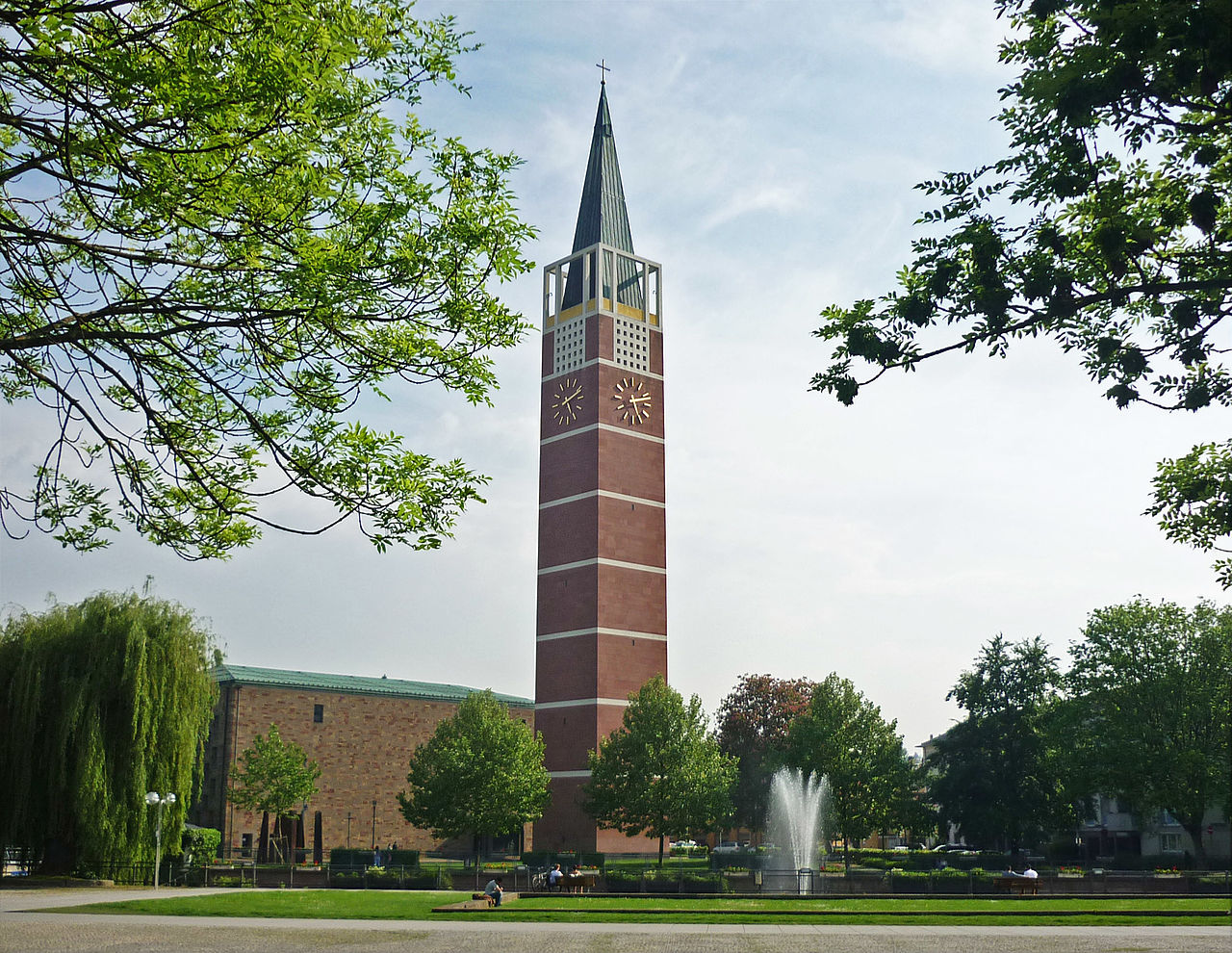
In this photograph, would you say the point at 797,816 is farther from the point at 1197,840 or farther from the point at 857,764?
the point at 1197,840

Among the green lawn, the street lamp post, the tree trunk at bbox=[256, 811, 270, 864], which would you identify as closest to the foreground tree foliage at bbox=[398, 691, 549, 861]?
the tree trunk at bbox=[256, 811, 270, 864]

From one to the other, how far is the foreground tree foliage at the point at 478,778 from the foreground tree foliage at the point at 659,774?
2890 mm

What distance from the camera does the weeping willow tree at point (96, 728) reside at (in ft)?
107

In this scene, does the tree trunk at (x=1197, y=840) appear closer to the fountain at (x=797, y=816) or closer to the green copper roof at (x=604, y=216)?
the fountain at (x=797, y=816)

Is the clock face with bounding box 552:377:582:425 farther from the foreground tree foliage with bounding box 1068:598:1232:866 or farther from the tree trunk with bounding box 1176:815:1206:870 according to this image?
the tree trunk with bounding box 1176:815:1206:870

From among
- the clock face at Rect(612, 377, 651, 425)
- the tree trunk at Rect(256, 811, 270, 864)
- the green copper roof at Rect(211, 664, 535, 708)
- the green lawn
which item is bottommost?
the tree trunk at Rect(256, 811, 270, 864)

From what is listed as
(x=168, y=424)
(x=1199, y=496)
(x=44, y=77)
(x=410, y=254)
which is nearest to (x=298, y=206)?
(x=410, y=254)

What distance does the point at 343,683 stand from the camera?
7338cm

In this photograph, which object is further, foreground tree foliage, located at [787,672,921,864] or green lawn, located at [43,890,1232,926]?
foreground tree foliage, located at [787,672,921,864]

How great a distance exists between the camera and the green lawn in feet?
76.8

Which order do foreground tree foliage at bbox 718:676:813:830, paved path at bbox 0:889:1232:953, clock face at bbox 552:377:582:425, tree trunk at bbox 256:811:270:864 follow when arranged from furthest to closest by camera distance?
1. foreground tree foliage at bbox 718:676:813:830
2. clock face at bbox 552:377:582:425
3. tree trunk at bbox 256:811:270:864
4. paved path at bbox 0:889:1232:953

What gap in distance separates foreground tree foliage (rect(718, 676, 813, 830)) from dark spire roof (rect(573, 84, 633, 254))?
3030cm

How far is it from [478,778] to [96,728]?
16.5m

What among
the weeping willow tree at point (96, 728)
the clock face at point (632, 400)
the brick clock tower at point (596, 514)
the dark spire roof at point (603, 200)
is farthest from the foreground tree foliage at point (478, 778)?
the dark spire roof at point (603, 200)
